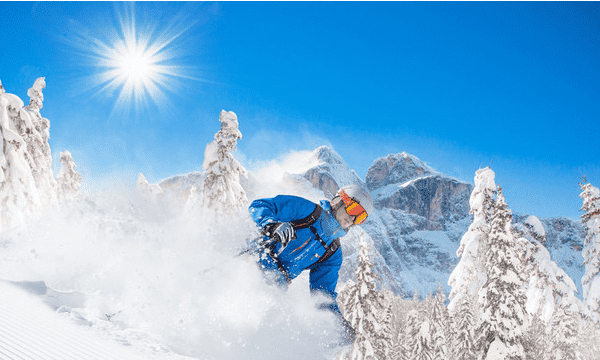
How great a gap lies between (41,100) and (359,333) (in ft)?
70.5

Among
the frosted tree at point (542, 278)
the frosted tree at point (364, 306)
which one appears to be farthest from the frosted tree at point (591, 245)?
the frosted tree at point (364, 306)

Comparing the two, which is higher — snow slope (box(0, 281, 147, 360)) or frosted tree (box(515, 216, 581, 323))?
frosted tree (box(515, 216, 581, 323))

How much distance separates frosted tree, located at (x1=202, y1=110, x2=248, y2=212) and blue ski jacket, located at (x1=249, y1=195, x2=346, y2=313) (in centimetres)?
1157

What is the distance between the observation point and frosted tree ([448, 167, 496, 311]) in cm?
1199

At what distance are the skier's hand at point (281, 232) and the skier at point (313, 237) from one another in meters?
0.36

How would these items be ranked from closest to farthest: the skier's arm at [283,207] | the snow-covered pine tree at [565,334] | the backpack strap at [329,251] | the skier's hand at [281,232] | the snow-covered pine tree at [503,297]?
the skier's hand at [281,232] < the skier's arm at [283,207] < the backpack strap at [329,251] < the snow-covered pine tree at [503,297] < the snow-covered pine tree at [565,334]

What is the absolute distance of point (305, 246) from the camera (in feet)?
15.7

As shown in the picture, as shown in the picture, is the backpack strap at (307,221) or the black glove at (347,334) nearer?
the black glove at (347,334)

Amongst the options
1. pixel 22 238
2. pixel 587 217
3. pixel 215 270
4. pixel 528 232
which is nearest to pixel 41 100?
pixel 22 238

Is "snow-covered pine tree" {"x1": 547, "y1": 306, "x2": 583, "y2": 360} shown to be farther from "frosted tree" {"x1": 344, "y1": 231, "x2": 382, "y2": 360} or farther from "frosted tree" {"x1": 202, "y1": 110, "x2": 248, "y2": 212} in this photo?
"frosted tree" {"x1": 202, "y1": 110, "x2": 248, "y2": 212}

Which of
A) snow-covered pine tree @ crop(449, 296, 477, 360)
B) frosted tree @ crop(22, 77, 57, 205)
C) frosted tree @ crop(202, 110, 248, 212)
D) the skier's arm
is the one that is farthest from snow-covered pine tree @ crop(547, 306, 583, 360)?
frosted tree @ crop(22, 77, 57, 205)

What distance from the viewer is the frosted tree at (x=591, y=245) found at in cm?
1243

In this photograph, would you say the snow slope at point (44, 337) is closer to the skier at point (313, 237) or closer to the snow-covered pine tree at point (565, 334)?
the skier at point (313, 237)

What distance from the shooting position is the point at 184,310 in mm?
3988
